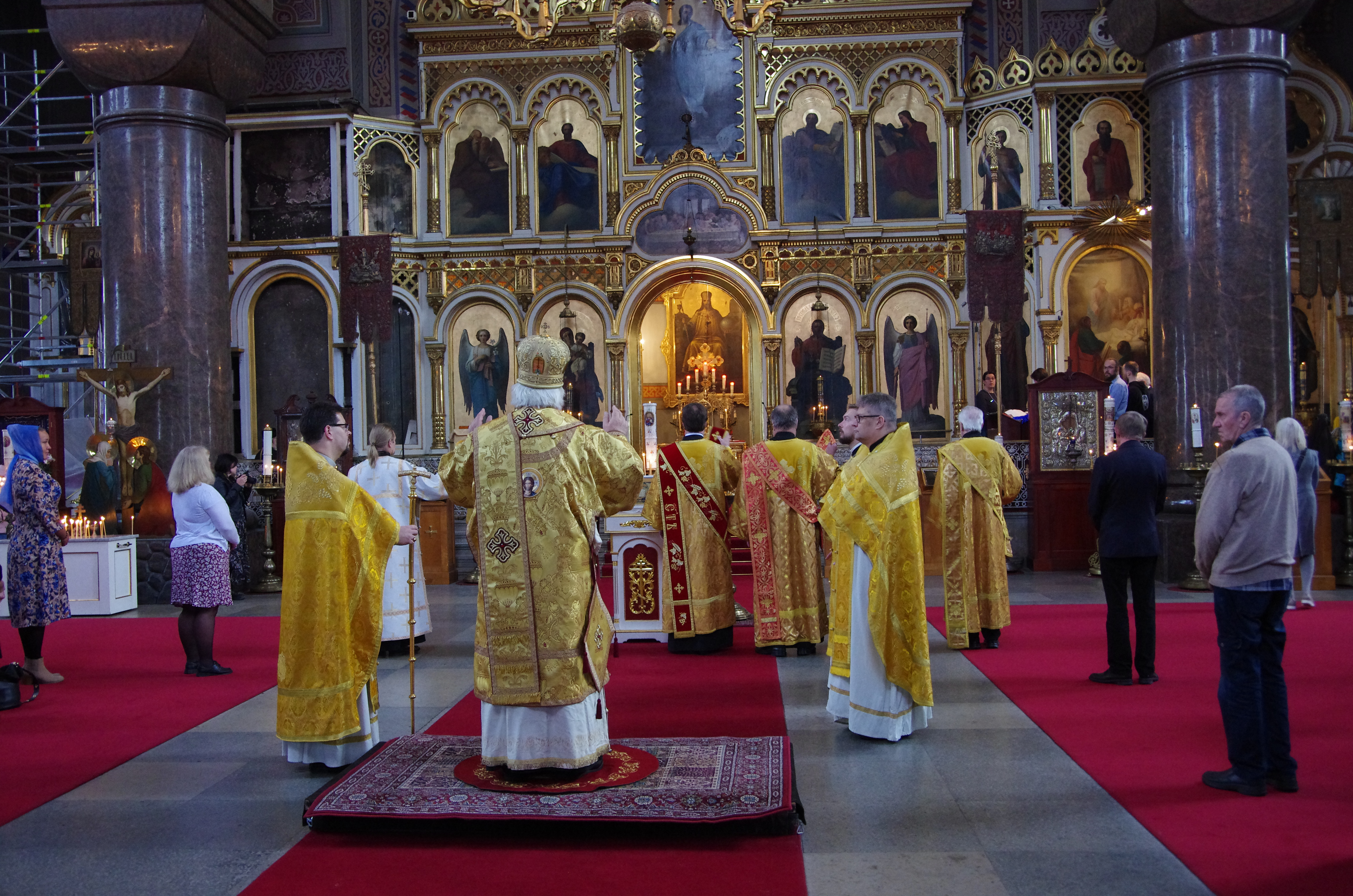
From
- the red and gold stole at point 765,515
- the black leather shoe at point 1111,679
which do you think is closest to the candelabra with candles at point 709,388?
the red and gold stole at point 765,515

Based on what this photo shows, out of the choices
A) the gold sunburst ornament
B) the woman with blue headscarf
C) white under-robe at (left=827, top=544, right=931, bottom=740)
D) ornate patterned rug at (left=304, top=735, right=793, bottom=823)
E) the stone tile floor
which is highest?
the gold sunburst ornament

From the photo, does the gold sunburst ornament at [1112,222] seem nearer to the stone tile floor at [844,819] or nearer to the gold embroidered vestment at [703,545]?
the gold embroidered vestment at [703,545]

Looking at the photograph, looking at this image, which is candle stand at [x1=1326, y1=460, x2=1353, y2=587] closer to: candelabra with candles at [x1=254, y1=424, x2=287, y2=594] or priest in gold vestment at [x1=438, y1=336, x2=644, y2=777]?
priest in gold vestment at [x1=438, y1=336, x2=644, y2=777]

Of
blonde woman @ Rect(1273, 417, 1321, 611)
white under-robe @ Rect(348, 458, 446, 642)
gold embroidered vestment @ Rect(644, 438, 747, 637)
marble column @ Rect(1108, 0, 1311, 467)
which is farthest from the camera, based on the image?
marble column @ Rect(1108, 0, 1311, 467)

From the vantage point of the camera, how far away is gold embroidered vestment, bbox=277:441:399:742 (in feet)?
16.2

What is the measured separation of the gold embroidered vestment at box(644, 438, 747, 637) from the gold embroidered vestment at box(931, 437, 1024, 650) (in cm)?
154

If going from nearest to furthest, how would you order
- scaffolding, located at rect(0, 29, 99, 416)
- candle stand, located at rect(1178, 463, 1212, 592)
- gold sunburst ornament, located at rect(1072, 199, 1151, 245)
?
candle stand, located at rect(1178, 463, 1212, 592) < gold sunburst ornament, located at rect(1072, 199, 1151, 245) < scaffolding, located at rect(0, 29, 99, 416)

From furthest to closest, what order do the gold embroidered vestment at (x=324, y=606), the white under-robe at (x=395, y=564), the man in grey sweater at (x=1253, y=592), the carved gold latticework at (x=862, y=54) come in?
the carved gold latticework at (x=862, y=54) < the white under-robe at (x=395, y=564) < the gold embroidered vestment at (x=324, y=606) < the man in grey sweater at (x=1253, y=592)

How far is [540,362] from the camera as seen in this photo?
4707 millimetres

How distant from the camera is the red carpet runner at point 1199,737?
3770mm

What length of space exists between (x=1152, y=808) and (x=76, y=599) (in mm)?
10223

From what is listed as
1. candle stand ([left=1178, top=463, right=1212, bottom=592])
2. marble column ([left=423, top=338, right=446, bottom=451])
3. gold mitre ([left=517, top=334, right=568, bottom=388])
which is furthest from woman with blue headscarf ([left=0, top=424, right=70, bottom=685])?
candle stand ([left=1178, top=463, right=1212, bottom=592])

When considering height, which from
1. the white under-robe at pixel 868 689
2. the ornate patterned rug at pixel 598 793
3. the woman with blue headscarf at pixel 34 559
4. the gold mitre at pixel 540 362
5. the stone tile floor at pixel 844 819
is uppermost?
the gold mitre at pixel 540 362

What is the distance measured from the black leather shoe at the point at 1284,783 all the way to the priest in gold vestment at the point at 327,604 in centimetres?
390
